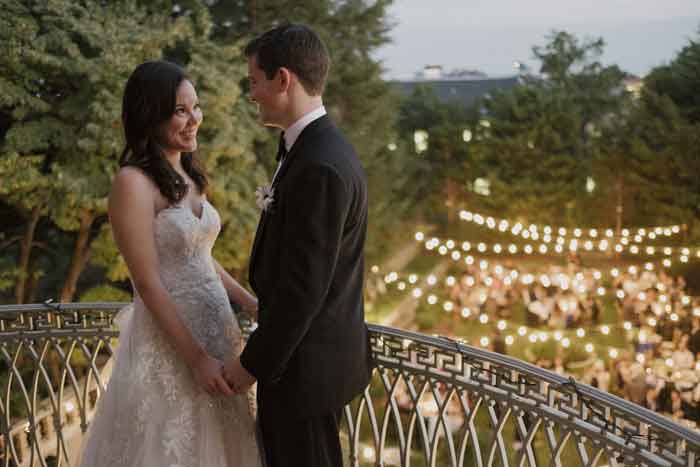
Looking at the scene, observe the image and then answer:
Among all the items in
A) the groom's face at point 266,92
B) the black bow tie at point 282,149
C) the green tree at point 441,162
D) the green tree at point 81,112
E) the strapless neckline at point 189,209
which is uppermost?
the groom's face at point 266,92

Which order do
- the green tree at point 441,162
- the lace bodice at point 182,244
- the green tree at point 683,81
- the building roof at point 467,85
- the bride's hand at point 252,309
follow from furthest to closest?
the building roof at point 467,85 < the green tree at point 441,162 < the green tree at point 683,81 < the bride's hand at point 252,309 < the lace bodice at point 182,244

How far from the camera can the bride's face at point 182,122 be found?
86.7 inches

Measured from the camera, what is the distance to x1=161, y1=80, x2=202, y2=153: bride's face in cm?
220

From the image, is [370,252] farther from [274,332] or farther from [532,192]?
[274,332]

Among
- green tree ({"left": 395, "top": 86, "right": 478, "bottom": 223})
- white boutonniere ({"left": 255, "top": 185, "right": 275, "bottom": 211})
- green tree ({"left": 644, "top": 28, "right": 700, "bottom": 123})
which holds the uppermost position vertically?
white boutonniere ({"left": 255, "top": 185, "right": 275, "bottom": 211})

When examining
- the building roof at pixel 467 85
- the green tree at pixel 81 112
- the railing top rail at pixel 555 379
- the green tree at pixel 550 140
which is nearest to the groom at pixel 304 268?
the railing top rail at pixel 555 379

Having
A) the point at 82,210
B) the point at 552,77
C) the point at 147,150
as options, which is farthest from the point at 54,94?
the point at 552,77

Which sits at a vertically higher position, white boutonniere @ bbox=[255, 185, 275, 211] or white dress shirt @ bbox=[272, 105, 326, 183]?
white dress shirt @ bbox=[272, 105, 326, 183]

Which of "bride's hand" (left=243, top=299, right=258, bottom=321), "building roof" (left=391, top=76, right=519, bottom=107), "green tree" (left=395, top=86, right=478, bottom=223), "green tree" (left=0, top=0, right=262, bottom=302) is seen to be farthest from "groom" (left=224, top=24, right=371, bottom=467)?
"building roof" (left=391, top=76, right=519, bottom=107)

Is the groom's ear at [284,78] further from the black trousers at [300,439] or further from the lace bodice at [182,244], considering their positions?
the black trousers at [300,439]

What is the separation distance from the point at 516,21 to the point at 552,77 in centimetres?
1082

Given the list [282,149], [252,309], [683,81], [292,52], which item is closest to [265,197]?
[282,149]

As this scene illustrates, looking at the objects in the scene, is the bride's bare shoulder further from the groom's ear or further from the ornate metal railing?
the ornate metal railing

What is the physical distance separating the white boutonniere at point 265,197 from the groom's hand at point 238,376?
0.40 m
